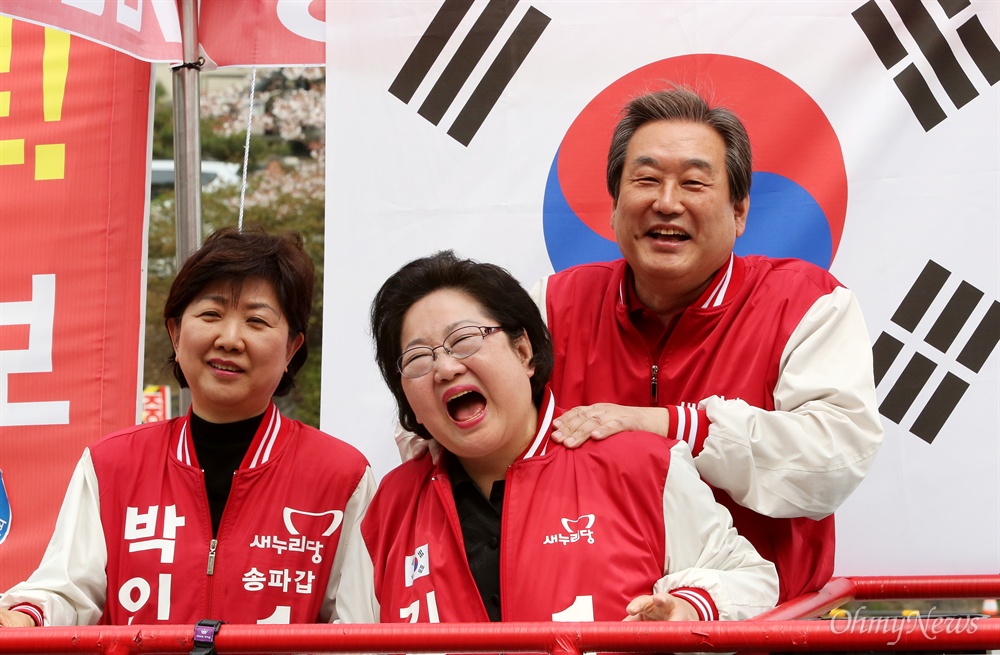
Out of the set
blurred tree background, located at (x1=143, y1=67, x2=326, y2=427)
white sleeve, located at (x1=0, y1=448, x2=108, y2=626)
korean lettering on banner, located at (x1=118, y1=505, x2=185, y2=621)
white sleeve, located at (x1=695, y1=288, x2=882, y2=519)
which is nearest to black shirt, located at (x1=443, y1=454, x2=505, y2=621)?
white sleeve, located at (x1=695, y1=288, x2=882, y2=519)

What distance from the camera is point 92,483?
101 inches

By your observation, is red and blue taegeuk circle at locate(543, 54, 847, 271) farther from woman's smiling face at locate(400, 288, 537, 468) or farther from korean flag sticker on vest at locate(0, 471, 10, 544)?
korean flag sticker on vest at locate(0, 471, 10, 544)

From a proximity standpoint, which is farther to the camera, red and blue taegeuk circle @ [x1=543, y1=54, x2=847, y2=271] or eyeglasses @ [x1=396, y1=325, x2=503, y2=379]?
red and blue taegeuk circle @ [x1=543, y1=54, x2=847, y2=271]

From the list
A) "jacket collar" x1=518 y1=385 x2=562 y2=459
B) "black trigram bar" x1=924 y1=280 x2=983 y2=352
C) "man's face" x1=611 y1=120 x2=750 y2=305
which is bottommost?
"jacket collar" x1=518 y1=385 x2=562 y2=459

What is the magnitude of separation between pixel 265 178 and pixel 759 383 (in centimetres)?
977

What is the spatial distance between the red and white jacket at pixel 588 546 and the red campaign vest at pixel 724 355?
0.27 meters

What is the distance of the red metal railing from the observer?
1637 millimetres

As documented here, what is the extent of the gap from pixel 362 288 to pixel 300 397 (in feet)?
25.6

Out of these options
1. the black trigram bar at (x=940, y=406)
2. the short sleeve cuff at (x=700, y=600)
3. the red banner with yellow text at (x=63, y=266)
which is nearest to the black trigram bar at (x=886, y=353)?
the black trigram bar at (x=940, y=406)

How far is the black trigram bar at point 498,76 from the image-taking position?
3.61 meters

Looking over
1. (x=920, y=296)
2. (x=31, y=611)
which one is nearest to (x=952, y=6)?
(x=920, y=296)

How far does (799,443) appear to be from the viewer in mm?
2365

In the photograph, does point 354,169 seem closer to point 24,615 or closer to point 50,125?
point 50,125

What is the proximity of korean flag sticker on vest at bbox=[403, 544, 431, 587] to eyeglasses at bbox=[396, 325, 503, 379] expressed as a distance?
0.35 metres
